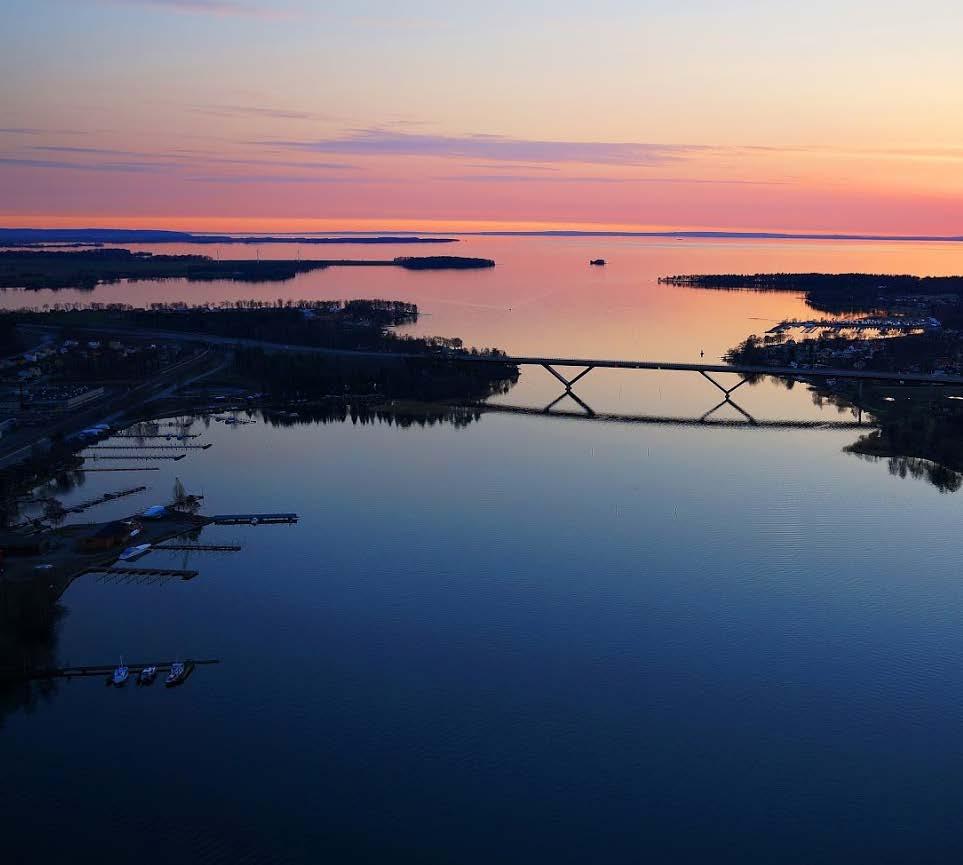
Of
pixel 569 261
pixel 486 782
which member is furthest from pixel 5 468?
pixel 569 261

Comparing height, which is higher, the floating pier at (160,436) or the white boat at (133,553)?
the white boat at (133,553)

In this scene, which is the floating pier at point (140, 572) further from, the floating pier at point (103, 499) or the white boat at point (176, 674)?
the floating pier at point (103, 499)

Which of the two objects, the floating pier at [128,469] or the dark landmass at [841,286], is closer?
the floating pier at [128,469]

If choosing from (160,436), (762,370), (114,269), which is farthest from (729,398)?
(114,269)

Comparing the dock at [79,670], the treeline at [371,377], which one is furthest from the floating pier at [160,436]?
the dock at [79,670]

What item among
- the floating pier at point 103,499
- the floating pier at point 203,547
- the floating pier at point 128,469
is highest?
the floating pier at point 203,547

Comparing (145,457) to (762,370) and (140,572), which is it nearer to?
(140,572)

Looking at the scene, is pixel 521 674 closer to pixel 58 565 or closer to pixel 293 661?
pixel 293 661
